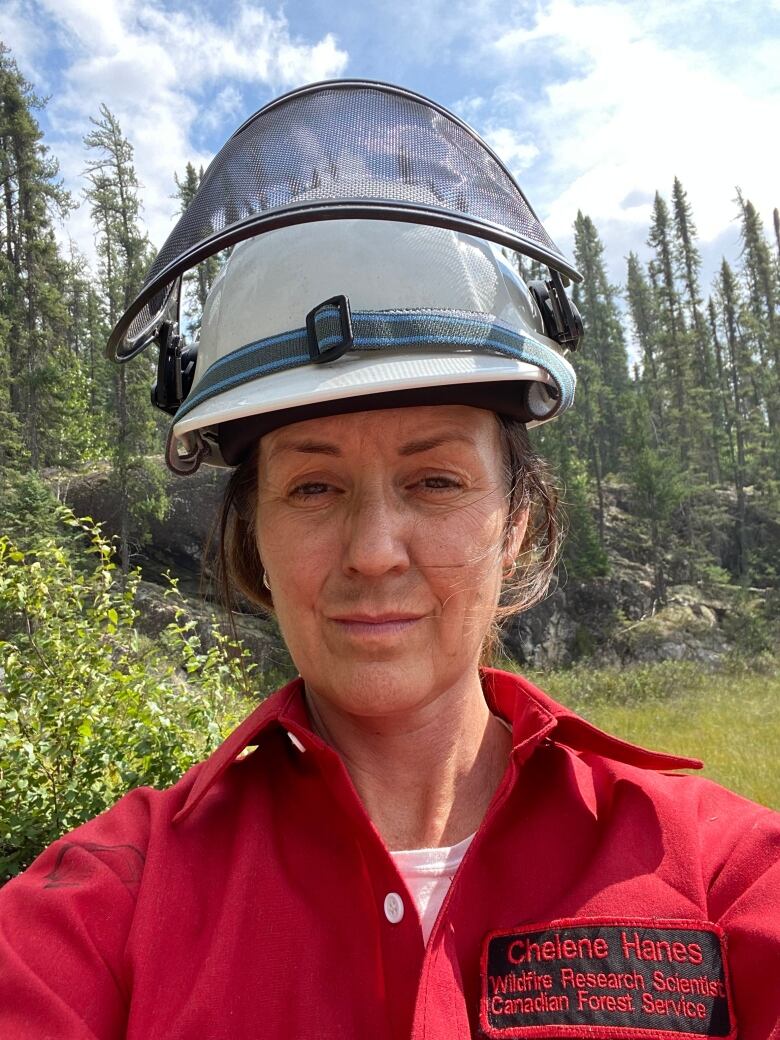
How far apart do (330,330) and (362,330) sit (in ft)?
0.20

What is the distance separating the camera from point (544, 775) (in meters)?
1.51

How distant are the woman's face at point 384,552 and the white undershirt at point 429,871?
12.0 inches

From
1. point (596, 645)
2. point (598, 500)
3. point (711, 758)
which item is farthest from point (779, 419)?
point (711, 758)

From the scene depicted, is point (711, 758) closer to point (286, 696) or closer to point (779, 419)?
point (286, 696)

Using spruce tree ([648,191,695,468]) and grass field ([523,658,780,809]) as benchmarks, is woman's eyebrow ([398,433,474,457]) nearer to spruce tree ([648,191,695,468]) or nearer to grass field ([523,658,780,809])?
grass field ([523,658,780,809])

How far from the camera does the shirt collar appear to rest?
1.46 m

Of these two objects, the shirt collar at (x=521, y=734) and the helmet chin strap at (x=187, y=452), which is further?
the helmet chin strap at (x=187, y=452)

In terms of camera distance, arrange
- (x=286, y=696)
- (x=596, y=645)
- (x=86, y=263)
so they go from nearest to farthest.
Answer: (x=286, y=696) < (x=596, y=645) < (x=86, y=263)

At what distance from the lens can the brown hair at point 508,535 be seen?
1758 mm

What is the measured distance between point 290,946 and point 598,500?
3937cm

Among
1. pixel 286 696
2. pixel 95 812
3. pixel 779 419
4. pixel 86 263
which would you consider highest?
pixel 86 263

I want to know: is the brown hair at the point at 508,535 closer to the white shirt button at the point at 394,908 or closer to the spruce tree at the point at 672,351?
the white shirt button at the point at 394,908

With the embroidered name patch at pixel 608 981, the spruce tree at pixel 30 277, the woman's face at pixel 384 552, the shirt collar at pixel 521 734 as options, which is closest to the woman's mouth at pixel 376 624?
the woman's face at pixel 384 552

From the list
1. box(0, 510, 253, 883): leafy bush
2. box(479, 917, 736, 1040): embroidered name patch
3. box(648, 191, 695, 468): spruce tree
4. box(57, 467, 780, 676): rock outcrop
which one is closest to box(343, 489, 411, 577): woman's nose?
box(479, 917, 736, 1040): embroidered name patch
